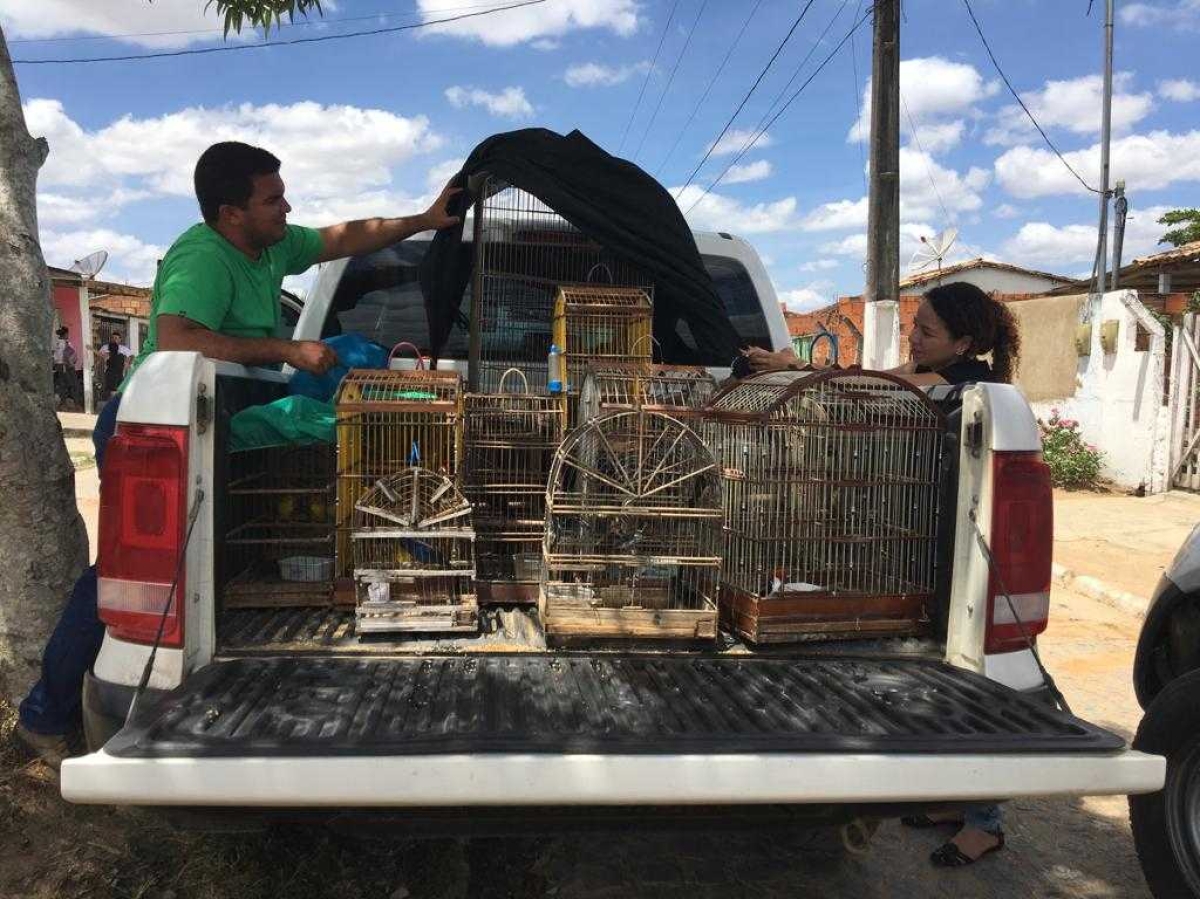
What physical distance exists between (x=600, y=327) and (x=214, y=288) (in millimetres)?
1724

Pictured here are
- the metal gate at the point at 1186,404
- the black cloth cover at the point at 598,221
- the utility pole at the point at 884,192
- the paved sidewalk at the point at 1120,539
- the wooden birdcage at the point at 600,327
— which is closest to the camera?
the black cloth cover at the point at 598,221

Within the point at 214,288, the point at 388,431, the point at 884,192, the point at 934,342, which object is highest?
the point at 884,192

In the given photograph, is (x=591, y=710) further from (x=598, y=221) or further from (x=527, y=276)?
(x=527, y=276)

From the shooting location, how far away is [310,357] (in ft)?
10.6

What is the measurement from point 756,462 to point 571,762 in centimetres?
134

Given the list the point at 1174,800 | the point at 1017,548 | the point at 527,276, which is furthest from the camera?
the point at 527,276

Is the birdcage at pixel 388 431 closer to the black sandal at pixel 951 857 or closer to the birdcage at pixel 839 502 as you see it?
the birdcage at pixel 839 502

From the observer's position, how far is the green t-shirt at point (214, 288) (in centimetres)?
320

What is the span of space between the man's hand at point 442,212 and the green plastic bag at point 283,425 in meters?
1.38

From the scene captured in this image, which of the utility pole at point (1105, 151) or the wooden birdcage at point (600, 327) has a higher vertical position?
the utility pole at point (1105, 151)

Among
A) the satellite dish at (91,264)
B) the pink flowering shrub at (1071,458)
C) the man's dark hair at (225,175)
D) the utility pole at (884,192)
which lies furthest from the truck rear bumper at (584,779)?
the satellite dish at (91,264)

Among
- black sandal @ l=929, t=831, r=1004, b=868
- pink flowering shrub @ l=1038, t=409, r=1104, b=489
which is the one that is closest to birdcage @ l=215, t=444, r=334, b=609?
black sandal @ l=929, t=831, r=1004, b=868

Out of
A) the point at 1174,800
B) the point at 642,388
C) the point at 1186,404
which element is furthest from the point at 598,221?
the point at 1186,404

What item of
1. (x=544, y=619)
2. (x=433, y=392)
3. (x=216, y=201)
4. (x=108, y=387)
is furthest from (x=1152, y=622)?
(x=108, y=387)
